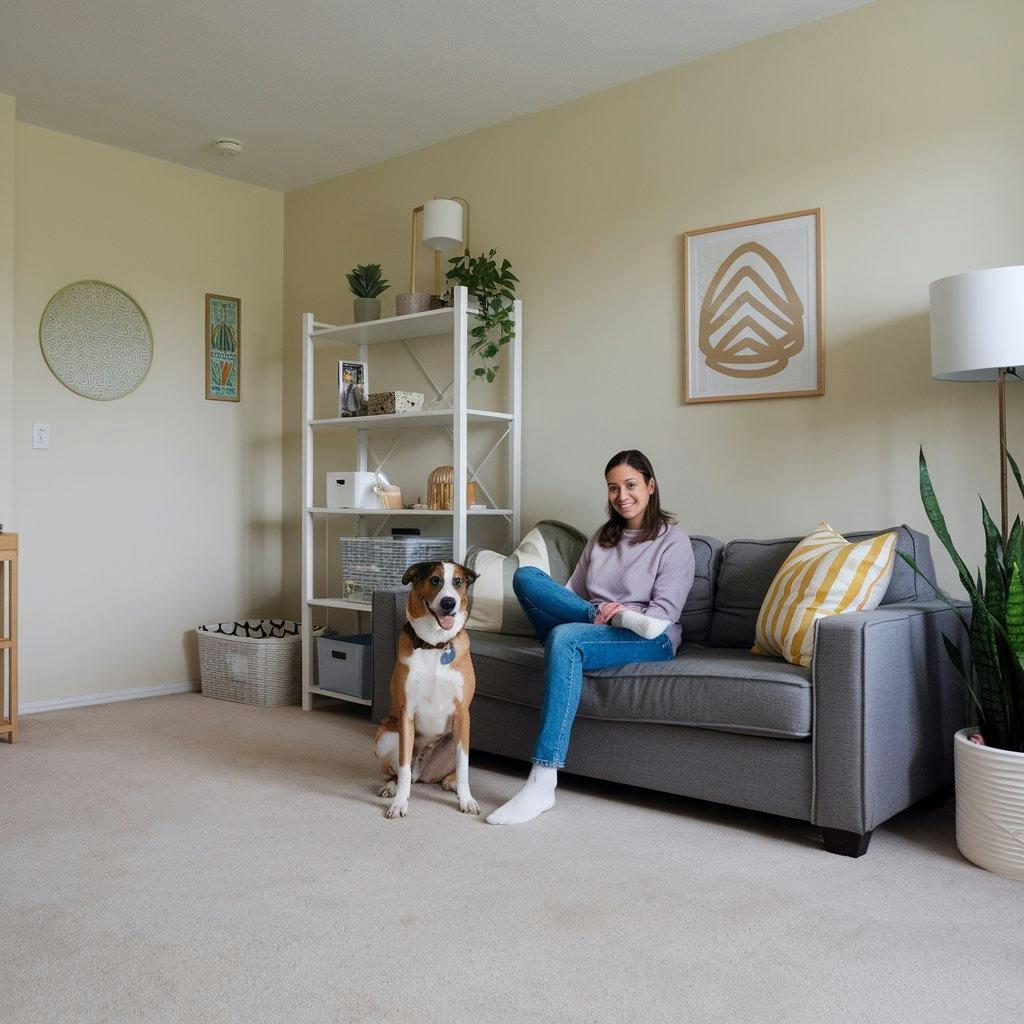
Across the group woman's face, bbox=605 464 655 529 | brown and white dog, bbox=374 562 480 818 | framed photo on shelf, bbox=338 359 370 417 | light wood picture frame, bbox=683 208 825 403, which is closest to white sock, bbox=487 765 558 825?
brown and white dog, bbox=374 562 480 818

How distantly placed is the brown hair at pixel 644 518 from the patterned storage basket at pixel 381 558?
0.98m

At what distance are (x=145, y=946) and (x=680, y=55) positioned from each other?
325cm

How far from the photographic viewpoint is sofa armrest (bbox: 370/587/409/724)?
11.1 ft

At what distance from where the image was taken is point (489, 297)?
13.0ft

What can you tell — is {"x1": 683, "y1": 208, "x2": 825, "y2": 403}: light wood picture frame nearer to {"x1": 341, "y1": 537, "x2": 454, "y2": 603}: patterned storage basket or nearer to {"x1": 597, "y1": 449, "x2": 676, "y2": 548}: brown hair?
{"x1": 597, "y1": 449, "x2": 676, "y2": 548}: brown hair

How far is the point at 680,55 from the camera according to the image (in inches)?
137

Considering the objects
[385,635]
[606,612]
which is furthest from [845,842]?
[385,635]

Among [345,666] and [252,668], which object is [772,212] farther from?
[252,668]

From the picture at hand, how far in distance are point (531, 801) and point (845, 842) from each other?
80cm

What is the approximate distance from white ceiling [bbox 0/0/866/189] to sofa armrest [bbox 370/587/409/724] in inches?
76.9

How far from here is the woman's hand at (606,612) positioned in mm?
2820

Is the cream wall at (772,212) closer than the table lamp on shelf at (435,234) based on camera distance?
Yes

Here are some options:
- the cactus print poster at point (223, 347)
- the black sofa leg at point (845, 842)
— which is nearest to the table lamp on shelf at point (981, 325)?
the black sofa leg at point (845, 842)

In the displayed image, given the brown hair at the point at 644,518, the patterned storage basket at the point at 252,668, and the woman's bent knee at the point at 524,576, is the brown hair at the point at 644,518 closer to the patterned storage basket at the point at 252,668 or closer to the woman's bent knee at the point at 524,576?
the woman's bent knee at the point at 524,576
